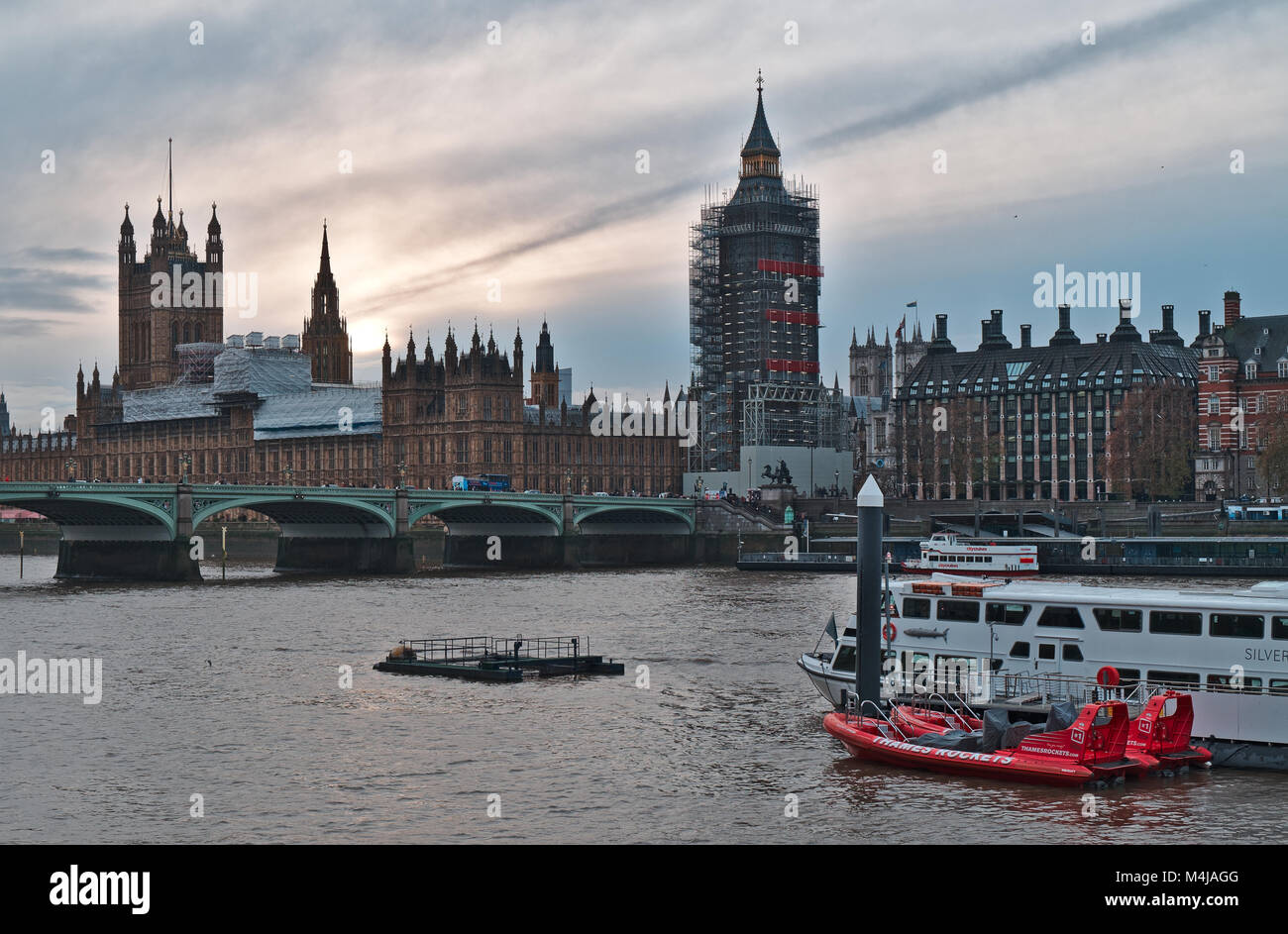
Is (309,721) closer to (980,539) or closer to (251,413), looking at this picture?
→ (980,539)

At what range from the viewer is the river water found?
23.9m

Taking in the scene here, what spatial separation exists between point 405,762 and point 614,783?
13.8ft

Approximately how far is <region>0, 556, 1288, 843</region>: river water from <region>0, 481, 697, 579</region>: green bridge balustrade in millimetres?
27977

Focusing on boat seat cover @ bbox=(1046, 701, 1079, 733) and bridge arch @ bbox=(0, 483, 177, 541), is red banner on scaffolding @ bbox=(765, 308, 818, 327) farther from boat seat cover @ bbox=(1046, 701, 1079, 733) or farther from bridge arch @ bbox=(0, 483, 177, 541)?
boat seat cover @ bbox=(1046, 701, 1079, 733)

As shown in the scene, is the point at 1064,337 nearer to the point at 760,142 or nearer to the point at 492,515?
the point at 760,142

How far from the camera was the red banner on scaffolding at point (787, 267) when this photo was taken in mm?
127000

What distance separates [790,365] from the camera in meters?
129

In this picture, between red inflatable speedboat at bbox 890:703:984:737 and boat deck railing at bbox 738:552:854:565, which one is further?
boat deck railing at bbox 738:552:854:565

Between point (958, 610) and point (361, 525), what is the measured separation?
63.8m

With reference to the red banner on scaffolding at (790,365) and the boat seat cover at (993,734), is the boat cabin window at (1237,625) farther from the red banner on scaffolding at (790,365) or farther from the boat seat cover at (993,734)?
the red banner on scaffolding at (790,365)

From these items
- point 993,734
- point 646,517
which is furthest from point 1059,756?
point 646,517

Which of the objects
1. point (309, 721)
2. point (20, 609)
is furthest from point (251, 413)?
point (309, 721)

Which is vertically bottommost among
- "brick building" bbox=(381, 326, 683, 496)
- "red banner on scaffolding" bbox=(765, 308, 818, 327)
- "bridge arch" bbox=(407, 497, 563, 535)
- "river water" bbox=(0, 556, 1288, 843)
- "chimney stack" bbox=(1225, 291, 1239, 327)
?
"river water" bbox=(0, 556, 1288, 843)

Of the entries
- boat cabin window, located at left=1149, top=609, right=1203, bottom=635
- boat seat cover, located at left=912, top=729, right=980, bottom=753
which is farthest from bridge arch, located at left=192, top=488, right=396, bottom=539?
boat cabin window, located at left=1149, top=609, right=1203, bottom=635
